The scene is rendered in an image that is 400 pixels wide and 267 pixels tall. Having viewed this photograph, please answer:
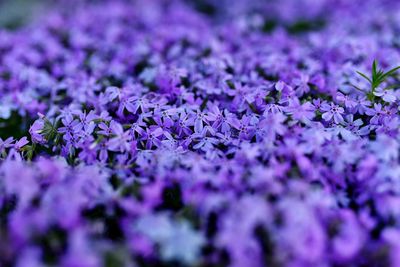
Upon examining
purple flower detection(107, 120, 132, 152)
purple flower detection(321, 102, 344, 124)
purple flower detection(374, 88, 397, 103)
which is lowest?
purple flower detection(107, 120, 132, 152)

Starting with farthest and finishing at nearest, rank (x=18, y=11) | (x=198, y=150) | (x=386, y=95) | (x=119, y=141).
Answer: (x=18, y=11) → (x=386, y=95) → (x=198, y=150) → (x=119, y=141)

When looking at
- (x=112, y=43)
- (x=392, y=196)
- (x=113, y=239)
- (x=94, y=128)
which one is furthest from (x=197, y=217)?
(x=112, y=43)

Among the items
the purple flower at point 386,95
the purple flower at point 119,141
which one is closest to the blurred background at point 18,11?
the purple flower at point 119,141

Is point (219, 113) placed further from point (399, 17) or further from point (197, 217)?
point (399, 17)

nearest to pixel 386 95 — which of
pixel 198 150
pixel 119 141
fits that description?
pixel 198 150

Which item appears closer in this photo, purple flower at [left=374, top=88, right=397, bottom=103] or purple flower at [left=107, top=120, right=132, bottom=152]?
purple flower at [left=107, top=120, right=132, bottom=152]

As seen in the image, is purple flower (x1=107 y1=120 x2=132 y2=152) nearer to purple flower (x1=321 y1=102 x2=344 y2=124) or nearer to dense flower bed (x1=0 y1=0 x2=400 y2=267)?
dense flower bed (x1=0 y1=0 x2=400 y2=267)

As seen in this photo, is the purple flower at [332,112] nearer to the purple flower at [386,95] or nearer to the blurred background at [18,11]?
the purple flower at [386,95]

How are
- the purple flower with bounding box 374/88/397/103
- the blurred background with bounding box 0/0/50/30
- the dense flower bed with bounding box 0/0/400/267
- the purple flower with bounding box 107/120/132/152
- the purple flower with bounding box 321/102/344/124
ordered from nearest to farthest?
the dense flower bed with bounding box 0/0/400/267 < the purple flower with bounding box 107/120/132/152 < the purple flower with bounding box 321/102/344/124 < the purple flower with bounding box 374/88/397/103 < the blurred background with bounding box 0/0/50/30

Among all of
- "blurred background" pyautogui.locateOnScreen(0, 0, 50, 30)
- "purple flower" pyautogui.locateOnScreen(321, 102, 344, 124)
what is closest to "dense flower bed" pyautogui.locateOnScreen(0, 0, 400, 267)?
"purple flower" pyautogui.locateOnScreen(321, 102, 344, 124)

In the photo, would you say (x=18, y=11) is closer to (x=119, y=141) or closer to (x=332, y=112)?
(x=119, y=141)
